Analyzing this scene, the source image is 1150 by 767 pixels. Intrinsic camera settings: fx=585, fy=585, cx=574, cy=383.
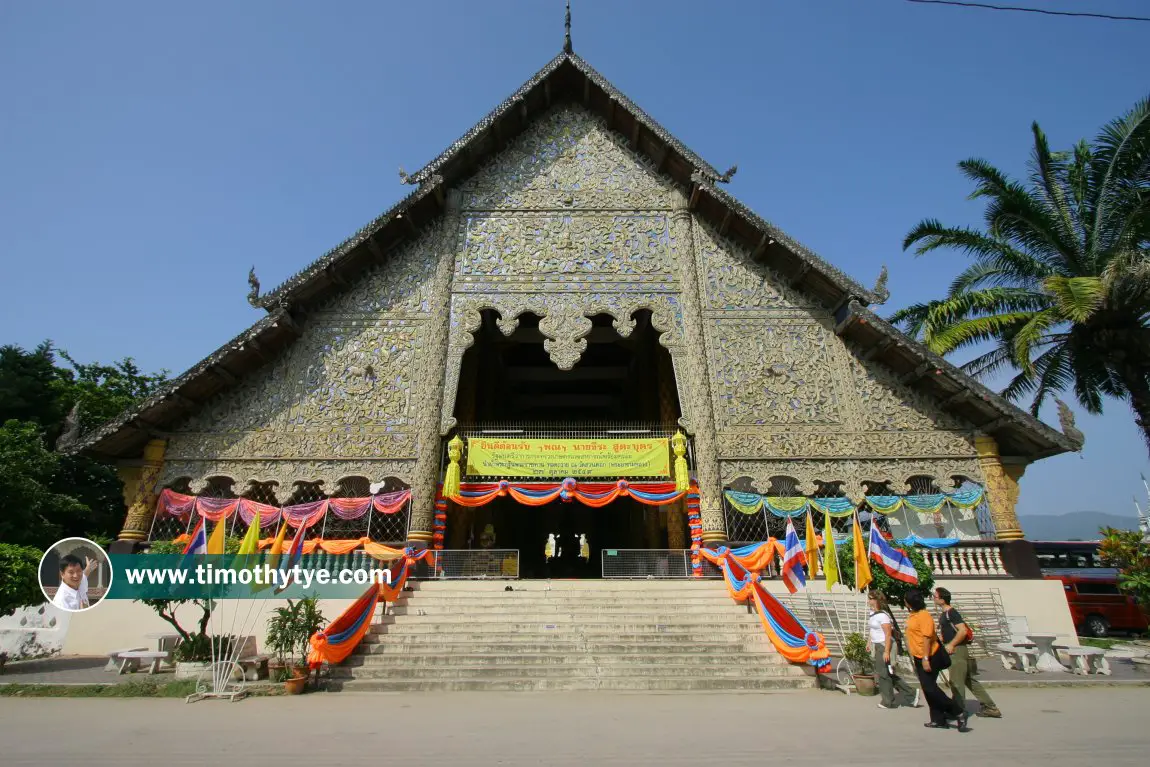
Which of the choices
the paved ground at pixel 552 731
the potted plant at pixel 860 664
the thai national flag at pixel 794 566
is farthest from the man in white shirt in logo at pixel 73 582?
the potted plant at pixel 860 664

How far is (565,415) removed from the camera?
21344 mm

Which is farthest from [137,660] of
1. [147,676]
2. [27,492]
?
[27,492]

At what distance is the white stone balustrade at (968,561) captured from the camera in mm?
9977

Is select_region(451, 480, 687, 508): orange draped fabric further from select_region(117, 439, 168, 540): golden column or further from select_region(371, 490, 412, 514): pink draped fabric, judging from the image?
select_region(117, 439, 168, 540): golden column

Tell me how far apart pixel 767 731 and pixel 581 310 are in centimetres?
827

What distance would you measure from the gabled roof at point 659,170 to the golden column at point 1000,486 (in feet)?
0.88

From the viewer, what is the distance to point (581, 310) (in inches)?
459

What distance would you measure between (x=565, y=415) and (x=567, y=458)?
10.1 metres

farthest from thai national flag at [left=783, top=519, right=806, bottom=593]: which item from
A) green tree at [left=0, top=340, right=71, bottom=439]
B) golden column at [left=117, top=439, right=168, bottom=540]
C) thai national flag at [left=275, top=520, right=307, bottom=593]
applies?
green tree at [left=0, top=340, right=71, bottom=439]

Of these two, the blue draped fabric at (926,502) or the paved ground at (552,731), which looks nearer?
the paved ground at (552,731)

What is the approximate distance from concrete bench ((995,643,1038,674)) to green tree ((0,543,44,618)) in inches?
523

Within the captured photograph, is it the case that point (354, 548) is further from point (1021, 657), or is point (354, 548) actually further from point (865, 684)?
point (1021, 657)

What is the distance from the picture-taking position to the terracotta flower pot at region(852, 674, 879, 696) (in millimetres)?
6305

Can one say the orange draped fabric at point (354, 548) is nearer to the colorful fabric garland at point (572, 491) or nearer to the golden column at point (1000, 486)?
the colorful fabric garland at point (572, 491)
